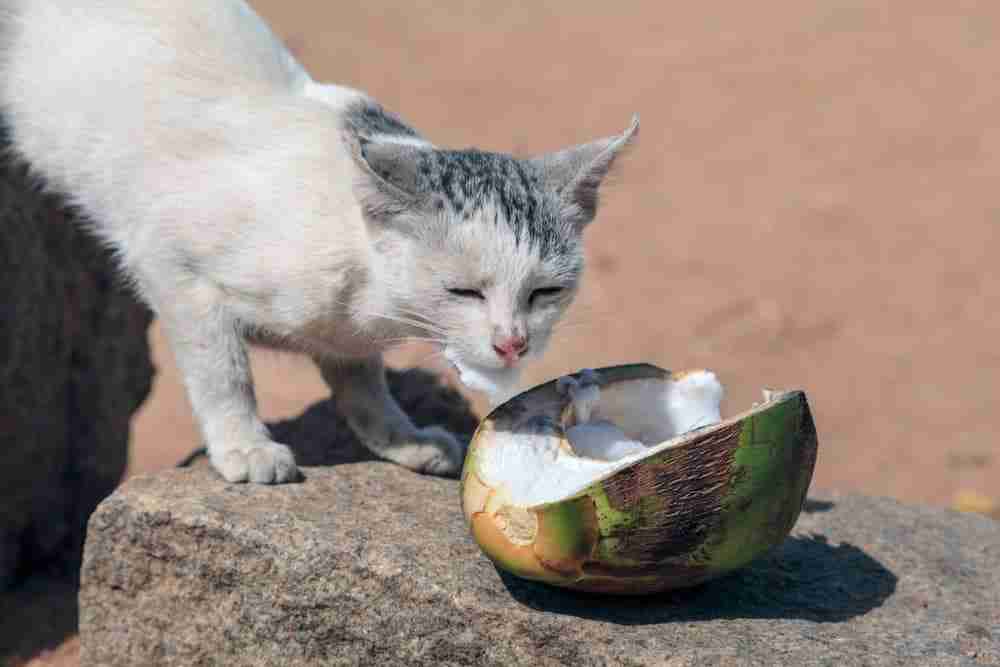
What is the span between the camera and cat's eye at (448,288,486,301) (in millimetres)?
2525

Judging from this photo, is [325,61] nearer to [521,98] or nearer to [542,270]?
[521,98]

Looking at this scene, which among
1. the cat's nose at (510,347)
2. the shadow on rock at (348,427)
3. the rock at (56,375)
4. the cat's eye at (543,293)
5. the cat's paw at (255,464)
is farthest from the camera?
the rock at (56,375)

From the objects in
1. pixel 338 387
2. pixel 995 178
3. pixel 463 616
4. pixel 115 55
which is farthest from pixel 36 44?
pixel 995 178

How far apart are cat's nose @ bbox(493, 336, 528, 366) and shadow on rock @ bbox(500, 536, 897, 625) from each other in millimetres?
455

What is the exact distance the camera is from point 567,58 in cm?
1013

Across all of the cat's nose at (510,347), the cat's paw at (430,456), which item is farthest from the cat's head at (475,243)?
the cat's paw at (430,456)

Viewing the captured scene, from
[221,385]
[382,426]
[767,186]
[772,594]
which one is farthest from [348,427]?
[767,186]

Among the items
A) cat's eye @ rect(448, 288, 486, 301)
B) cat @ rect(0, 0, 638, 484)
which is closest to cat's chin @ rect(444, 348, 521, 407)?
cat @ rect(0, 0, 638, 484)

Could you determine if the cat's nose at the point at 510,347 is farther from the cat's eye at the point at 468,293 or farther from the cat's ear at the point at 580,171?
the cat's ear at the point at 580,171

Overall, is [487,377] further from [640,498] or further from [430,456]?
[430,456]

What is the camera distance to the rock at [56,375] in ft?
11.6

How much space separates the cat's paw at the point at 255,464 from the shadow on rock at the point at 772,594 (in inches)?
26.8

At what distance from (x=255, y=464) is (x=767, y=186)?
220 inches

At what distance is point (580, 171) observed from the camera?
2693 millimetres
